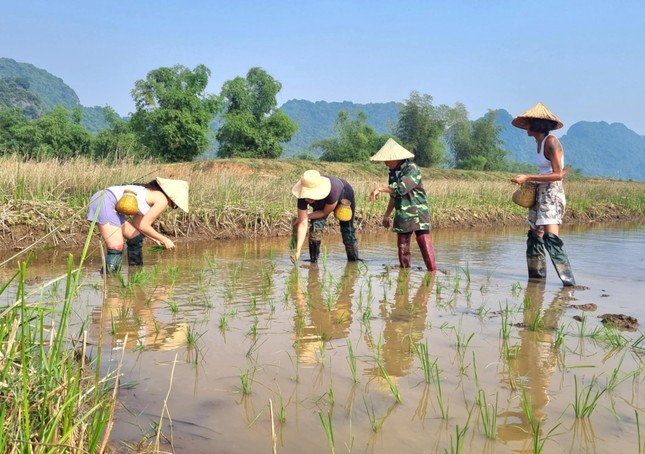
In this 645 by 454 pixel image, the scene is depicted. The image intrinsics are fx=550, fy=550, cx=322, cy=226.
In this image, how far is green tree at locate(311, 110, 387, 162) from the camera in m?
67.4

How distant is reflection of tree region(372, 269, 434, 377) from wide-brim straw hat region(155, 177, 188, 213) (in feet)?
7.84

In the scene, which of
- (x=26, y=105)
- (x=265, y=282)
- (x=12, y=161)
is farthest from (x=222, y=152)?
(x=26, y=105)

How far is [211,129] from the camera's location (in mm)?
59344

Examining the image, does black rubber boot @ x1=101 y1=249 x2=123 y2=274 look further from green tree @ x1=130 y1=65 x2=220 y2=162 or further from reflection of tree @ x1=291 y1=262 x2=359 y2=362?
green tree @ x1=130 y1=65 x2=220 y2=162

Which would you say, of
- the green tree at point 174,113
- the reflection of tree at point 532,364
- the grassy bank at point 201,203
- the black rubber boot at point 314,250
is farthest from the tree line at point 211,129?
the reflection of tree at point 532,364

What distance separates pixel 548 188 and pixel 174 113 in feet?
165

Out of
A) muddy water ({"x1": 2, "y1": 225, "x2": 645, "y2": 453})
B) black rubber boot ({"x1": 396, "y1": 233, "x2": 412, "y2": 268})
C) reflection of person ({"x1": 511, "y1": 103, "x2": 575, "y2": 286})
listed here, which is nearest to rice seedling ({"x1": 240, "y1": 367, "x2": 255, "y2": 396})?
muddy water ({"x1": 2, "y1": 225, "x2": 645, "y2": 453})

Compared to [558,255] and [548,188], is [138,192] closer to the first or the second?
[548,188]

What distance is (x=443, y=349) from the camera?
137 inches

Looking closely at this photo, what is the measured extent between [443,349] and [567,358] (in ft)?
2.39

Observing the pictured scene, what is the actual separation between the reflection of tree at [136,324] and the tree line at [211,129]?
42711mm

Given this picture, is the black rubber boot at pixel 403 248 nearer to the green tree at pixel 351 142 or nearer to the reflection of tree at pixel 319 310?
the reflection of tree at pixel 319 310

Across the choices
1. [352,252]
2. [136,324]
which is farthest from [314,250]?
[136,324]

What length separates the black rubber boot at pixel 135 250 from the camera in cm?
643
